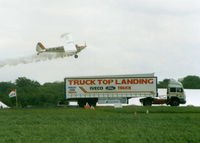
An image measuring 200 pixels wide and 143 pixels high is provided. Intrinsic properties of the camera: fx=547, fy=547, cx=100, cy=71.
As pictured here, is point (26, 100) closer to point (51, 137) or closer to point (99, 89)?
point (99, 89)

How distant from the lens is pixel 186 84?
19275 centimetres

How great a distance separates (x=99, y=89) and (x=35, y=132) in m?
45.7

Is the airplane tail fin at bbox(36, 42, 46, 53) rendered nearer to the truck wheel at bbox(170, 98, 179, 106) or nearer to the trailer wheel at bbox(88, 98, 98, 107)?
the trailer wheel at bbox(88, 98, 98, 107)

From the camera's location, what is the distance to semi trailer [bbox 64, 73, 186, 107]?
259 feet

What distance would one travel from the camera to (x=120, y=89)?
7988 cm

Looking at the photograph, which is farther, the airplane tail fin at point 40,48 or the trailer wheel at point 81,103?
the trailer wheel at point 81,103

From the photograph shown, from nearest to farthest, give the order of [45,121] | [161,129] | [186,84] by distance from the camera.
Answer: [161,129], [45,121], [186,84]

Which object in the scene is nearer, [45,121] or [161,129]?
[161,129]

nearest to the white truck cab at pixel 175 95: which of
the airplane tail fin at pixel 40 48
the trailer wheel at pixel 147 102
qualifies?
the trailer wheel at pixel 147 102

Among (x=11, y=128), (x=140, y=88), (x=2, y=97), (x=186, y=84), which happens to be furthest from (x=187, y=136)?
(x=186, y=84)

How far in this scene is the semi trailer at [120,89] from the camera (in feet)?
259

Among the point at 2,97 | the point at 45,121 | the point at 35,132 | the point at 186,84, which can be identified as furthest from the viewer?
the point at 186,84

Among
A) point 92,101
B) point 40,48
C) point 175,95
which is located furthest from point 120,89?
point 40,48

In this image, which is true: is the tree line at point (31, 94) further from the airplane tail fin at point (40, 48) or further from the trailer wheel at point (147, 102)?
the trailer wheel at point (147, 102)
